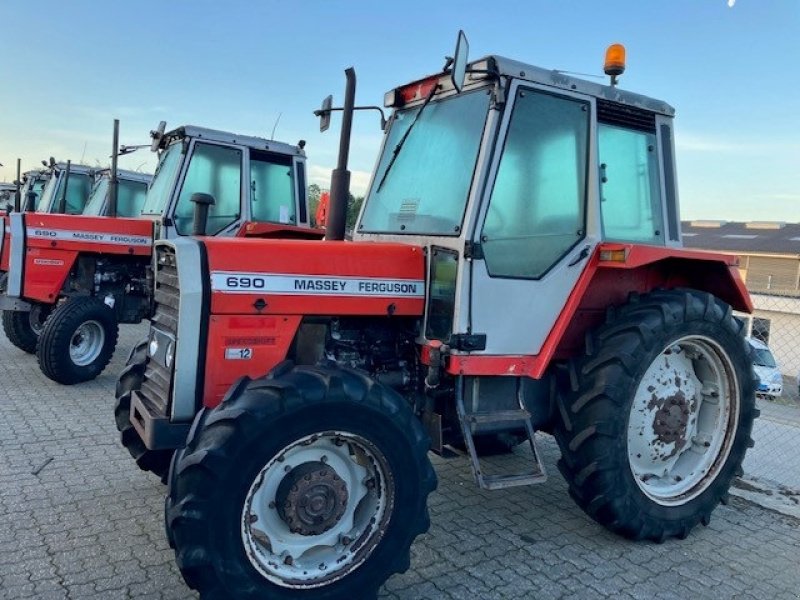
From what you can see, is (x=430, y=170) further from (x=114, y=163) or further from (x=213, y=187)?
(x=114, y=163)

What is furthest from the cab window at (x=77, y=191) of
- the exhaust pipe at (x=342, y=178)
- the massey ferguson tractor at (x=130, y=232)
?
the exhaust pipe at (x=342, y=178)

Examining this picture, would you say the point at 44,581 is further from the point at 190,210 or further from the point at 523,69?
the point at 190,210

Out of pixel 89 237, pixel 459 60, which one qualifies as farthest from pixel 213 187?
pixel 459 60

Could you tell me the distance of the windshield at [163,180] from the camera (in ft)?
23.1

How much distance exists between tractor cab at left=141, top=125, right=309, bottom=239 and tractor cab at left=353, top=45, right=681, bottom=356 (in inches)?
124

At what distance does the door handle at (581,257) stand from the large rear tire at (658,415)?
404 millimetres

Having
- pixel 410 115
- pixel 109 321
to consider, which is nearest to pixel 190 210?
pixel 109 321

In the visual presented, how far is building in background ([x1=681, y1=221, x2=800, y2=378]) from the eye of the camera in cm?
2127

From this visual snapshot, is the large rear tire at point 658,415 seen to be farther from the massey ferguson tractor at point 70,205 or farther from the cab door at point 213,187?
the massey ferguson tractor at point 70,205

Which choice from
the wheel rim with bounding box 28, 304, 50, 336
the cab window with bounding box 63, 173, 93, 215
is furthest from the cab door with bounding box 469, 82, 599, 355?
the cab window with bounding box 63, 173, 93, 215

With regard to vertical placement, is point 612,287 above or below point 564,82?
below

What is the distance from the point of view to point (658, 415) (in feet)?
12.5

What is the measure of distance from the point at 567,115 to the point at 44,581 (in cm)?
344

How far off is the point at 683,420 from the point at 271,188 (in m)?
5.14
